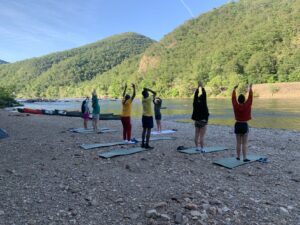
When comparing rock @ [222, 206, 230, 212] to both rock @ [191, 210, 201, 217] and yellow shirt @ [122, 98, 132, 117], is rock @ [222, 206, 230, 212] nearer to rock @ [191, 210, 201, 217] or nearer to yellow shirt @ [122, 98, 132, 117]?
rock @ [191, 210, 201, 217]

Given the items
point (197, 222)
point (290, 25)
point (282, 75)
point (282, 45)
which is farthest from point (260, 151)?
point (290, 25)

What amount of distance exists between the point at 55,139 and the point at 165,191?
29.4 feet

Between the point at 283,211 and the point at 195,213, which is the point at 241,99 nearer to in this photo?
the point at 283,211

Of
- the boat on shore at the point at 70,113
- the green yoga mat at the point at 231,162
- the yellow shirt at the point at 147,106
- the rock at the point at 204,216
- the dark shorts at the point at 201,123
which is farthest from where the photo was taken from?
the boat on shore at the point at 70,113

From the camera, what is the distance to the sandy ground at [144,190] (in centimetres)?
558

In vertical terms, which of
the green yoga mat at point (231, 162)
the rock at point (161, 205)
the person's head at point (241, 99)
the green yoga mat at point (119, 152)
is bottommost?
the green yoga mat at point (231, 162)

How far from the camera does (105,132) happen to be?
17.2 meters

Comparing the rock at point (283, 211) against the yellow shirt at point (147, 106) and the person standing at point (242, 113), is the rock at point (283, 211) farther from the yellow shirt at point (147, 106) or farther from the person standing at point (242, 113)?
the yellow shirt at point (147, 106)

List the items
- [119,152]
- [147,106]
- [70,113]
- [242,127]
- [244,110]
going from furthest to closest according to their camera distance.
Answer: [70,113]
[147,106]
[119,152]
[242,127]
[244,110]

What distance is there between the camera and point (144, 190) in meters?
6.89

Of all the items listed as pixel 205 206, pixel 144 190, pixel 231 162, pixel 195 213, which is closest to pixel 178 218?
pixel 195 213

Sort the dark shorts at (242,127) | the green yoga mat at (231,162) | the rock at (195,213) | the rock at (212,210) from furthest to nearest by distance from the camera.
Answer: the dark shorts at (242,127) → the green yoga mat at (231,162) → the rock at (212,210) → the rock at (195,213)

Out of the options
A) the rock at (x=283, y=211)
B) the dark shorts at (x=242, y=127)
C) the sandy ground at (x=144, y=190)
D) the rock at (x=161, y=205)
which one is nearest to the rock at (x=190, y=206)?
the sandy ground at (x=144, y=190)

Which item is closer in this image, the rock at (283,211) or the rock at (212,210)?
the rock at (212,210)
